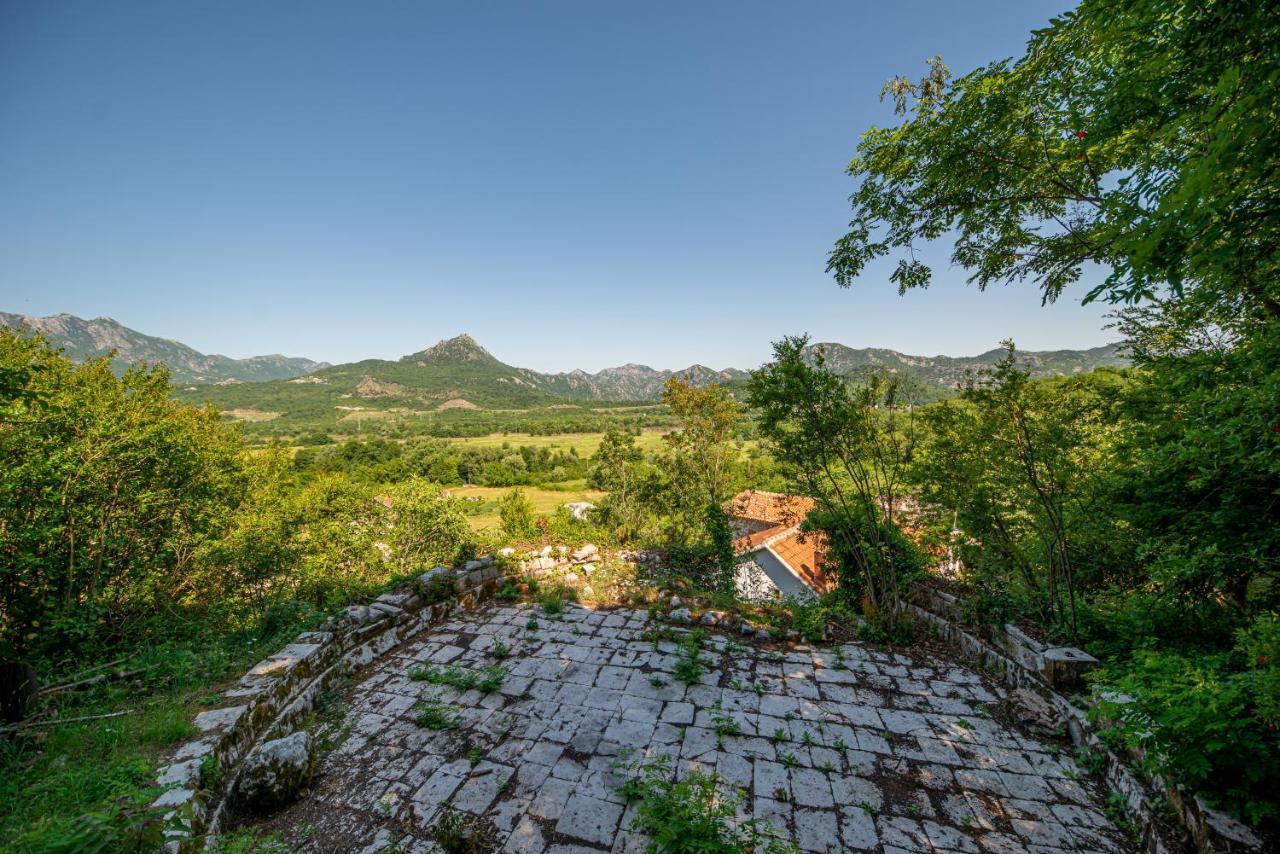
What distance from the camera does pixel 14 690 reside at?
304 centimetres

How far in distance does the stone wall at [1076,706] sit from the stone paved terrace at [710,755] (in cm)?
22

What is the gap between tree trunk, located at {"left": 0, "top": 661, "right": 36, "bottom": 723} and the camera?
3.01m

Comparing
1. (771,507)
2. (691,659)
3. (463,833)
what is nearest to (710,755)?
(691,659)

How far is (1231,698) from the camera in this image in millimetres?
2295

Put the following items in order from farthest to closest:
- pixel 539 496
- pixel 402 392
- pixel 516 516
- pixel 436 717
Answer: pixel 402 392 < pixel 539 496 < pixel 516 516 < pixel 436 717

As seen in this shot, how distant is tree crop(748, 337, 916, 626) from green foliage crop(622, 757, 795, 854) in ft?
12.7

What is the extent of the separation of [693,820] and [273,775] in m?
2.88

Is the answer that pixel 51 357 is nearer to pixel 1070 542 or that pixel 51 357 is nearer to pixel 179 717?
pixel 179 717

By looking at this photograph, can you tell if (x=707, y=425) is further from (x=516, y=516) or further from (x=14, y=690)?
(x=14, y=690)

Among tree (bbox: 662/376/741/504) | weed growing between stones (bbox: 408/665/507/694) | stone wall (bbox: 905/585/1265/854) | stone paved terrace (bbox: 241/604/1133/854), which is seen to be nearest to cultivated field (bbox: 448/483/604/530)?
tree (bbox: 662/376/741/504)

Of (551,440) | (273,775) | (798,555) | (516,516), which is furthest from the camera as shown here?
(551,440)

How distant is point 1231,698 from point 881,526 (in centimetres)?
420

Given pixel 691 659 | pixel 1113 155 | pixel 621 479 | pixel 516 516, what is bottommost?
pixel 516 516

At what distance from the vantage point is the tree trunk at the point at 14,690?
301 cm
